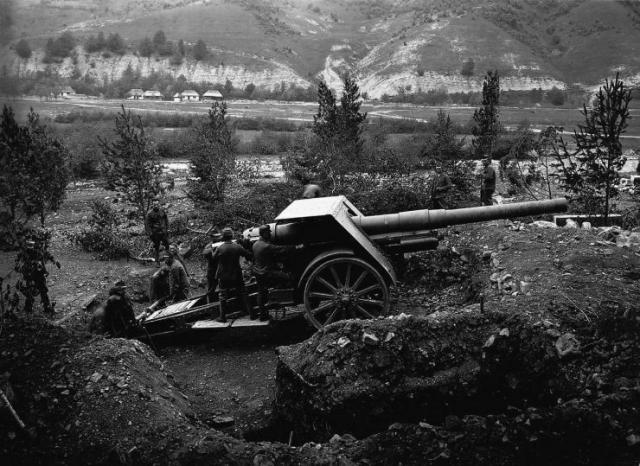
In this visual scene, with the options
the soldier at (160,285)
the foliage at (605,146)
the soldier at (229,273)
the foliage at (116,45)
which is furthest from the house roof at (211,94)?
the soldier at (229,273)

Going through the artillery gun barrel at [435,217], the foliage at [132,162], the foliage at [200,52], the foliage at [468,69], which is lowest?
the artillery gun barrel at [435,217]

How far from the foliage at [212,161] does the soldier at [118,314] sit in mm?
8694

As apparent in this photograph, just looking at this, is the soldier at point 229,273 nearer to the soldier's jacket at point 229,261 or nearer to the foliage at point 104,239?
the soldier's jacket at point 229,261

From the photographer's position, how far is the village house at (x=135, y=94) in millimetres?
72550

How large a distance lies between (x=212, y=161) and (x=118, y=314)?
→ 9.98 metres

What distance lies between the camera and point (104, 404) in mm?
5203

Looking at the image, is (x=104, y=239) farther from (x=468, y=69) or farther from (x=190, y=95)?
(x=468, y=69)

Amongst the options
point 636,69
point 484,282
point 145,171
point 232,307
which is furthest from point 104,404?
point 636,69

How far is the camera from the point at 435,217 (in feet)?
24.5

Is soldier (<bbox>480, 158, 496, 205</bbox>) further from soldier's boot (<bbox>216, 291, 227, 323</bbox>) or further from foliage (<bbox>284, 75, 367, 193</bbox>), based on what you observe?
soldier's boot (<bbox>216, 291, 227, 323</bbox>)

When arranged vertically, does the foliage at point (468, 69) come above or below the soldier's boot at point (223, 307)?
above

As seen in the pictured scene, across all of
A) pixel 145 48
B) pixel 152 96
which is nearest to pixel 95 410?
pixel 152 96

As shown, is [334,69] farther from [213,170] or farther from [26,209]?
[26,209]

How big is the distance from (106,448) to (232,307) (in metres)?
3.06
